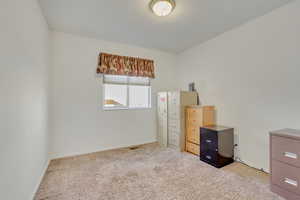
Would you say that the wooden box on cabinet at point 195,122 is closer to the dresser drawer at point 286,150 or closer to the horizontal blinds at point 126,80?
the dresser drawer at point 286,150

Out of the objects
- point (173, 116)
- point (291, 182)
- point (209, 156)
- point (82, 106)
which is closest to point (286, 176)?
point (291, 182)

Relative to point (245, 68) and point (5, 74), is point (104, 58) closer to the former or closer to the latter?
point (5, 74)

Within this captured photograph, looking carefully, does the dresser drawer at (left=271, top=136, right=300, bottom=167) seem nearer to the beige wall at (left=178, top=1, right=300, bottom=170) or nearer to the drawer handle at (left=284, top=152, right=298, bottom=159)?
the drawer handle at (left=284, top=152, right=298, bottom=159)

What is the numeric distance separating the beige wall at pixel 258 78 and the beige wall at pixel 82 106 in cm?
204

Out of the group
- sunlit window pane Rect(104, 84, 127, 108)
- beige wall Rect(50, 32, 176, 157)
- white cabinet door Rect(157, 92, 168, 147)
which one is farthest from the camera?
white cabinet door Rect(157, 92, 168, 147)

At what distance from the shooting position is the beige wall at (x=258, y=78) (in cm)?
206

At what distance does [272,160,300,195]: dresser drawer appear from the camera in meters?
1.63

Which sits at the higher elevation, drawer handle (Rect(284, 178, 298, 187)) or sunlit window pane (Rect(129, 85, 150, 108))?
sunlit window pane (Rect(129, 85, 150, 108))

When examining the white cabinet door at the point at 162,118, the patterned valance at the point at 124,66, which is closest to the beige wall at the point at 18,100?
the patterned valance at the point at 124,66

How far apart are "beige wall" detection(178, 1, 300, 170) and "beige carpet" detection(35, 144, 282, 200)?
72 centimetres

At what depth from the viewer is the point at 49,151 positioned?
275 centimetres

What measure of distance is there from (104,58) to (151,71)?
4.17 feet

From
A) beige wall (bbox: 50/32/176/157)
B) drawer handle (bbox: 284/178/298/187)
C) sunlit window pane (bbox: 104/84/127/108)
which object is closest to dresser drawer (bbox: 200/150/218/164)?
drawer handle (bbox: 284/178/298/187)

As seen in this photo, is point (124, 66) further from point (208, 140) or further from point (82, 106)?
point (208, 140)
